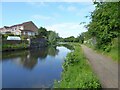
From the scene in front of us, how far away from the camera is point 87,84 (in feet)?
30.1

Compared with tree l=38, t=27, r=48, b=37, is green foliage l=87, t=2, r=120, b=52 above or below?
below

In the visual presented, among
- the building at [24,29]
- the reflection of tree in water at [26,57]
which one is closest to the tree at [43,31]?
the building at [24,29]

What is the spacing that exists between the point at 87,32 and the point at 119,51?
47.4 feet

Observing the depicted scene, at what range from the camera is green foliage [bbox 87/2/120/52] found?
68.9 feet

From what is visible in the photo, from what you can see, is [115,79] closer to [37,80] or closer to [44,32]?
[37,80]

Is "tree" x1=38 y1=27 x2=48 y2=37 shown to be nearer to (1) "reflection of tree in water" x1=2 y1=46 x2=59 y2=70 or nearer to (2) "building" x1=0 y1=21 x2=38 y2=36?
(2) "building" x1=0 y1=21 x2=38 y2=36

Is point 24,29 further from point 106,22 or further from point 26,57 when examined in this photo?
point 106,22

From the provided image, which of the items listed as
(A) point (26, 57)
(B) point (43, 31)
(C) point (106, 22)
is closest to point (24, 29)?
(B) point (43, 31)

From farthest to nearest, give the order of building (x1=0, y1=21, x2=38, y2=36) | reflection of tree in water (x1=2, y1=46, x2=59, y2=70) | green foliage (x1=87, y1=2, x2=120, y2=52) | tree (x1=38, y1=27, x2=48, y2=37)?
tree (x1=38, y1=27, x2=48, y2=37)
building (x1=0, y1=21, x2=38, y2=36)
reflection of tree in water (x1=2, y1=46, x2=59, y2=70)
green foliage (x1=87, y1=2, x2=120, y2=52)

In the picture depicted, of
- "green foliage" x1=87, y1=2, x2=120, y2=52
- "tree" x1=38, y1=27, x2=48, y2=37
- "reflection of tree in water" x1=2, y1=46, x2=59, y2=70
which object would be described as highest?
"tree" x1=38, y1=27, x2=48, y2=37

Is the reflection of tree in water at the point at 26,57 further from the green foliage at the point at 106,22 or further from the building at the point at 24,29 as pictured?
the building at the point at 24,29

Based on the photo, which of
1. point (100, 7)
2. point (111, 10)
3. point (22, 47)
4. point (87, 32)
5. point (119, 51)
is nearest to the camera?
point (119, 51)

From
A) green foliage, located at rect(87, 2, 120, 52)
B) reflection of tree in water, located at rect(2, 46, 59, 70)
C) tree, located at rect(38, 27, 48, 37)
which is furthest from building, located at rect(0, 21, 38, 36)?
green foliage, located at rect(87, 2, 120, 52)

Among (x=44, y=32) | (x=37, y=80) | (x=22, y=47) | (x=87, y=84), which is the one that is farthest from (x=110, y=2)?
(x=44, y=32)
